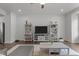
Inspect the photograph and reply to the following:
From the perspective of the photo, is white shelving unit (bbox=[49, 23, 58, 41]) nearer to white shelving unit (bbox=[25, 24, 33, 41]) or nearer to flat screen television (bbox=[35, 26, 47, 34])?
flat screen television (bbox=[35, 26, 47, 34])

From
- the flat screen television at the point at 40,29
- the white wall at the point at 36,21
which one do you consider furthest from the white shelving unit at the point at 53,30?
the flat screen television at the point at 40,29

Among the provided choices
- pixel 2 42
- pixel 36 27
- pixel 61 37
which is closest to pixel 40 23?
pixel 36 27

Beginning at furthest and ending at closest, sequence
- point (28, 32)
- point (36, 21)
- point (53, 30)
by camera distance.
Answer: point (36, 21) → point (53, 30) → point (28, 32)

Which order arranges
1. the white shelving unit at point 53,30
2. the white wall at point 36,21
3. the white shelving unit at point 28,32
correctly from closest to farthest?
1. the white shelving unit at point 28,32
2. the white shelving unit at point 53,30
3. the white wall at point 36,21

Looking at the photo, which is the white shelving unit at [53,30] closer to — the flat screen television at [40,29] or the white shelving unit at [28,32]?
the flat screen television at [40,29]

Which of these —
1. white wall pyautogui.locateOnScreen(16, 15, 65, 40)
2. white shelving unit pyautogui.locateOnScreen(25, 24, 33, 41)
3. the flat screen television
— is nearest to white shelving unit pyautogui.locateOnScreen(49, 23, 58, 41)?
white wall pyautogui.locateOnScreen(16, 15, 65, 40)

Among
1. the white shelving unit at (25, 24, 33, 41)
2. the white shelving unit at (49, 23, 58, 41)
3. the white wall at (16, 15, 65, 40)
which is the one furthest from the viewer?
the white wall at (16, 15, 65, 40)

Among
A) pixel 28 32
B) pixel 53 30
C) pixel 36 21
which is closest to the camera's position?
pixel 28 32

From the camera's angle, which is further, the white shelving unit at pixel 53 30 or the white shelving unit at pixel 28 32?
the white shelving unit at pixel 53 30

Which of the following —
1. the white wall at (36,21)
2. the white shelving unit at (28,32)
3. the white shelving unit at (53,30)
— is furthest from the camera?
the white wall at (36,21)

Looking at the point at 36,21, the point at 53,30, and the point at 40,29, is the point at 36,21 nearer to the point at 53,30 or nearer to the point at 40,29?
the point at 40,29

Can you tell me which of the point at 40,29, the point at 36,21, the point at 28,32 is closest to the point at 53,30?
the point at 40,29

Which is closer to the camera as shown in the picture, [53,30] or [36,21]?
[53,30]

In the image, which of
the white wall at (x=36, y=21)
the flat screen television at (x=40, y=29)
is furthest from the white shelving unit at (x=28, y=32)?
the flat screen television at (x=40, y=29)
